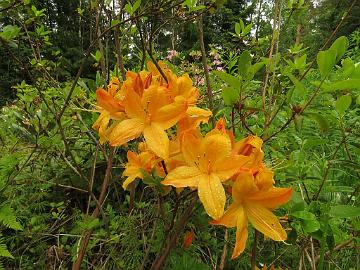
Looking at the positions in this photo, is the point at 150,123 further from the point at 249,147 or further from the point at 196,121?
the point at 249,147

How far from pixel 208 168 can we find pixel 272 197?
133 mm

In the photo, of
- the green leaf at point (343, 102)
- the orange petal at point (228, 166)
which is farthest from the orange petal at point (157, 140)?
the green leaf at point (343, 102)

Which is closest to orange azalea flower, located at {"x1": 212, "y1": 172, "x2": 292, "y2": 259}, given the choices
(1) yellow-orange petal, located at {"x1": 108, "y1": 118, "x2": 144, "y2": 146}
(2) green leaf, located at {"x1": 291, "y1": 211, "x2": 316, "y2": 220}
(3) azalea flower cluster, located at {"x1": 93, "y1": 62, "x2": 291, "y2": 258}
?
(3) azalea flower cluster, located at {"x1": 93, "y1": 62, "x2": 291, "y2": 258}

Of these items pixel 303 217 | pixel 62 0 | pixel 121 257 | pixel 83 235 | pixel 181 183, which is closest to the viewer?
pixel 181 183

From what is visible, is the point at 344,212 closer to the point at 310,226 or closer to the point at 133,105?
the point at 310,226

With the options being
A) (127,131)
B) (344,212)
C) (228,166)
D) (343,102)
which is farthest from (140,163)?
(343,102)

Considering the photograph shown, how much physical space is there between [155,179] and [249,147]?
203 millimetres

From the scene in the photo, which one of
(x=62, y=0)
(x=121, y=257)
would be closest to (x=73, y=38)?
(x=62, y=0)

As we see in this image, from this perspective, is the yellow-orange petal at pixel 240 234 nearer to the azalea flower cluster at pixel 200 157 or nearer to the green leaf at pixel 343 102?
the azalea flower cluster at pixel 200 157

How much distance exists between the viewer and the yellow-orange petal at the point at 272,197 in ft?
2.47

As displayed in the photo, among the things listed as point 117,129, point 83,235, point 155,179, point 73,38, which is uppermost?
point 117,129

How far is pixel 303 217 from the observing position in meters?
0.88

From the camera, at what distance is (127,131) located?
32.8 inches

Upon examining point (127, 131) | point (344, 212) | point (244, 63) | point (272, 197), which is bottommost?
point (344, 212)
